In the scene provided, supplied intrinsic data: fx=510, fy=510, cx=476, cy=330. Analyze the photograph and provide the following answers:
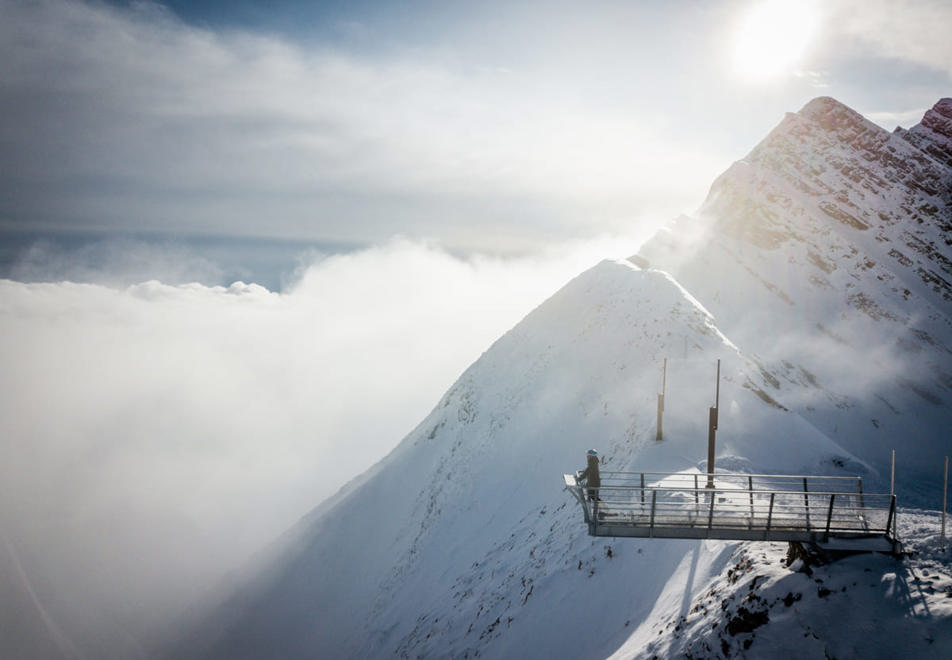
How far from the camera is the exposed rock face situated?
5553 cm

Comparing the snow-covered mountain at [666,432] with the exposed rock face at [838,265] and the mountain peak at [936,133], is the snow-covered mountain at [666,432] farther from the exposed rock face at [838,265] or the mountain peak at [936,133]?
the mountain peak at [936,133]

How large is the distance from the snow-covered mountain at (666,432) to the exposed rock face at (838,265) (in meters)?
0.33

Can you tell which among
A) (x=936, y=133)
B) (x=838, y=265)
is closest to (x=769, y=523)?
(x=838, y=265)

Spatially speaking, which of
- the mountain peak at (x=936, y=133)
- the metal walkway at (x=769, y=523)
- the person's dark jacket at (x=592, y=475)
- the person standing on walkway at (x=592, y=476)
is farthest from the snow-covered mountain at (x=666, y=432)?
the mountain peak at (x=936, y=133)

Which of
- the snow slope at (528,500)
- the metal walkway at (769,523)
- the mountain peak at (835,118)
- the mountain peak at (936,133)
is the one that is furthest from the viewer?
the mountain peak at (936,133)

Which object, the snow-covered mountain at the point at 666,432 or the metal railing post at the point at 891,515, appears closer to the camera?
the metal railing post at the point at 891,515

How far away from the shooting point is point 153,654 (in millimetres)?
62094

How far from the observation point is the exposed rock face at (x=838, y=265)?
182 feet

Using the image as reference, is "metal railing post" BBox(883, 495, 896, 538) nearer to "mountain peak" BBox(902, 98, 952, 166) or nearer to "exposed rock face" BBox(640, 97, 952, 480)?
"exposed rock face" BBox(640, 97, 952, 480)

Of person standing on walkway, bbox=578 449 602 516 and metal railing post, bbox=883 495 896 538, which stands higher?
person standing on walkway, bbox=578 449 602 516

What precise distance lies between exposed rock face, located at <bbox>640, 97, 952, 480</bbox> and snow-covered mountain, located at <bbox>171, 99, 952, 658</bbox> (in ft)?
1.08

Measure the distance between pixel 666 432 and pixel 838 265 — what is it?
54381mm

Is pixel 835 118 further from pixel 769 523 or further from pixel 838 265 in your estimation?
pixel 769 523

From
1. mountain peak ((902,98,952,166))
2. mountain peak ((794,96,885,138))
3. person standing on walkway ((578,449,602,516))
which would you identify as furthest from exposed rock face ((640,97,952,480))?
person standing on walkway ((578,449,602,516))
